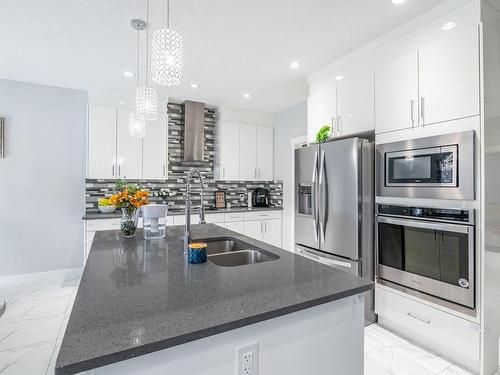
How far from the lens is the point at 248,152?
4.91m

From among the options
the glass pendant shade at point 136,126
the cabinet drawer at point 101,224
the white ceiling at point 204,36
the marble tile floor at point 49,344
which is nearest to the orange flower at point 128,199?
the glass pendant shade at point 136,126

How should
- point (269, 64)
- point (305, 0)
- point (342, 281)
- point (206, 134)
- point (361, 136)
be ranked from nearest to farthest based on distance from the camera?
point (342, 281), point (305, 0), point (361, 136), point (269, 64), point (206, 134)

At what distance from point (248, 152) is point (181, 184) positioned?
4.15 feet

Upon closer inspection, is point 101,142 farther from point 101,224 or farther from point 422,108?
point 422,108

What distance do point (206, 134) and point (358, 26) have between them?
3.04m

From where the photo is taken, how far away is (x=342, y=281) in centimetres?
122

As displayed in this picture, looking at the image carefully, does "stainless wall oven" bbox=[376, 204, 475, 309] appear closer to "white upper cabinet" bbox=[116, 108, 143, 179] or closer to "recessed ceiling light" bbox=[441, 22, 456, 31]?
"recessed ceiling light" bbox=[441, 22, 456, 31]

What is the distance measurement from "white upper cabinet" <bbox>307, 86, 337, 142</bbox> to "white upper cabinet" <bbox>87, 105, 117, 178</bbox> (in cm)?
268

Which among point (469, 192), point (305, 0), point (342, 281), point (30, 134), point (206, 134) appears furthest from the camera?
point (206, 134)

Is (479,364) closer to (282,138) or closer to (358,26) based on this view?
(358,26)

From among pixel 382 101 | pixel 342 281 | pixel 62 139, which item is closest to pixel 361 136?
pixel 382 101

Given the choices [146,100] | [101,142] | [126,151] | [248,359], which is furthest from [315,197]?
[101,142]

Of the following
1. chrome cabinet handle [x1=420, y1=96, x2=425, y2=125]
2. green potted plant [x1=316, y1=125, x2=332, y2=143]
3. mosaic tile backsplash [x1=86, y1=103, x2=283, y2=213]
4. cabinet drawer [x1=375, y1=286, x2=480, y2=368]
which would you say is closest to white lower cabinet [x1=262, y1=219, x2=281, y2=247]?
mosaic tile backsplash [x1=86, y1=103, x2=283, y2=213]

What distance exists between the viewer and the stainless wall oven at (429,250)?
6.16ft
